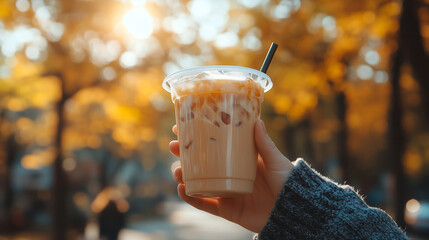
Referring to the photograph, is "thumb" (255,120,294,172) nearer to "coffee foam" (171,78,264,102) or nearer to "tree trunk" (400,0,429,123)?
"coffee foam" (171,78,264,102)

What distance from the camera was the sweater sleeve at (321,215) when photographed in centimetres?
170

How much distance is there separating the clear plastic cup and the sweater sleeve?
0.65ft

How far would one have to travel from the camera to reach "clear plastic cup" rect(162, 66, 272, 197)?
71.2 inches

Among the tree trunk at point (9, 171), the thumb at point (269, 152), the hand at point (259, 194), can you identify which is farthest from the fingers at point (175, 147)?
the tree trunk at point (9, 171)

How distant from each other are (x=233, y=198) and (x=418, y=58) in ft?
15.0

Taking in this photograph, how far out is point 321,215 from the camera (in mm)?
1736

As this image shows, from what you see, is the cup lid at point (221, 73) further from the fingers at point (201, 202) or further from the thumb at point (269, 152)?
the fingers at point (201, 202)

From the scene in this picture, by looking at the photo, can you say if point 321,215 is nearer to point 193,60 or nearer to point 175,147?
point 175,147

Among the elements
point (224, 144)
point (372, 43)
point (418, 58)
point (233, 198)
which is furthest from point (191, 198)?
point (372, 43)

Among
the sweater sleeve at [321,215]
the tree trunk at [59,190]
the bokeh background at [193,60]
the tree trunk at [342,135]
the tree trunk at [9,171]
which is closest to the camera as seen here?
the sweater sleeve at [321,215]

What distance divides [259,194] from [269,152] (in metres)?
0.29

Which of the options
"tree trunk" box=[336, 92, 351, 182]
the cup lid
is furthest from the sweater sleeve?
"tree trunk" box=[336, 92, 351, 182]

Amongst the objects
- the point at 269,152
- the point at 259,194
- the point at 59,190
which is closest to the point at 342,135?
the point at 59,190

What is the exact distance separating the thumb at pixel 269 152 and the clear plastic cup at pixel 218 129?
37 mm
